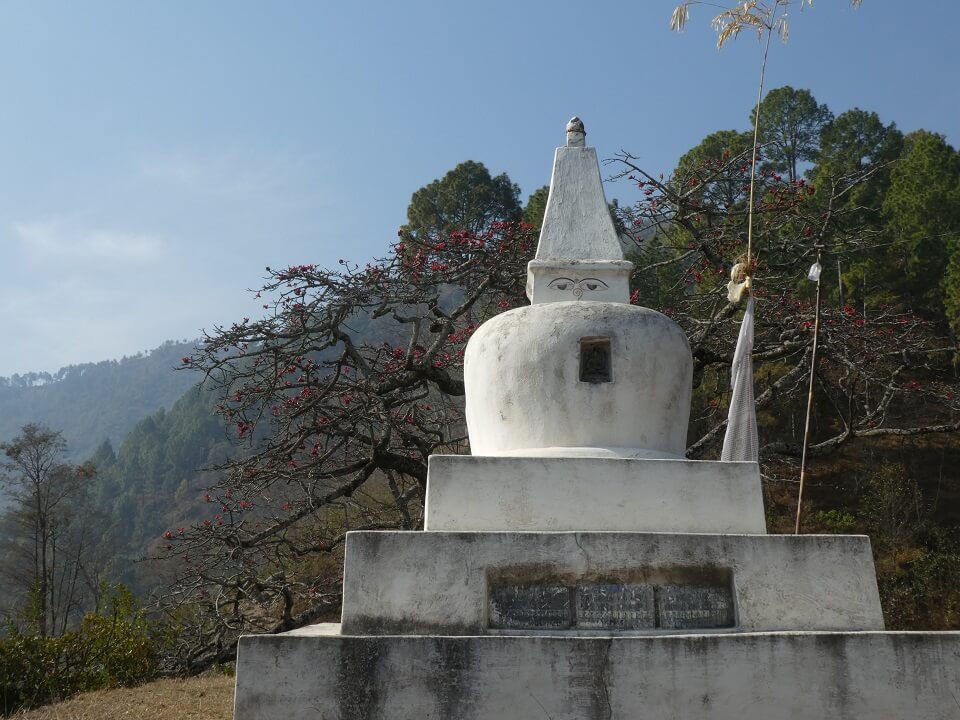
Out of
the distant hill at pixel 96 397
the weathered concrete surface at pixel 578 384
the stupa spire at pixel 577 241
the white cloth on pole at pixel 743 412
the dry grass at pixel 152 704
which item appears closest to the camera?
the weathered concrete surface at pixel 578 384

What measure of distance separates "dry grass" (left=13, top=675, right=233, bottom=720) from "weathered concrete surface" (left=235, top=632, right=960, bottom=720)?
150 inches

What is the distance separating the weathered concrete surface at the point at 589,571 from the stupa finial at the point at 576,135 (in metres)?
3.61

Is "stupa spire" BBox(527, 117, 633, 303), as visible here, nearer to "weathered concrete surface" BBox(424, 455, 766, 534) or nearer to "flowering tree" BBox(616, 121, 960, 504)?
"weathered concrete surface" BBox(424, 455, 766, 534)

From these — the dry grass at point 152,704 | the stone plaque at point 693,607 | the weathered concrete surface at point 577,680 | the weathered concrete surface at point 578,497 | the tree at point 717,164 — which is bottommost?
the dry grass at point 152,704

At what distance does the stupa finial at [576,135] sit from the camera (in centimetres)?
789

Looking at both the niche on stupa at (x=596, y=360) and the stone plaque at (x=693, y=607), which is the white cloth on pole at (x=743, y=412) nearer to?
the niche on stupa at (x=596, y=360)

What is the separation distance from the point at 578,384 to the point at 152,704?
5.87m

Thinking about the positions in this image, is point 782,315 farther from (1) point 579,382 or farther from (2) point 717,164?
(1) point 579,382

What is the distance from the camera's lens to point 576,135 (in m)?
7.90

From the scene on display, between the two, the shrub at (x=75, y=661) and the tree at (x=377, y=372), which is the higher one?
the tree at (x=377, y=372)

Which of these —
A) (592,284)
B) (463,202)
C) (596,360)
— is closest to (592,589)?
(596,360)

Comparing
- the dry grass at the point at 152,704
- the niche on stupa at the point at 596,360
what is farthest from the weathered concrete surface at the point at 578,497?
the dry grass at the point at 152,704

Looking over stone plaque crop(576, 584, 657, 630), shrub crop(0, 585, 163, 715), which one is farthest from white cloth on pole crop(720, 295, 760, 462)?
shrub crop(0, 585, 163, 715)

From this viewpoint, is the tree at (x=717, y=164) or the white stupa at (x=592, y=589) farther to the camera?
the tree at (x=717, y=164)
